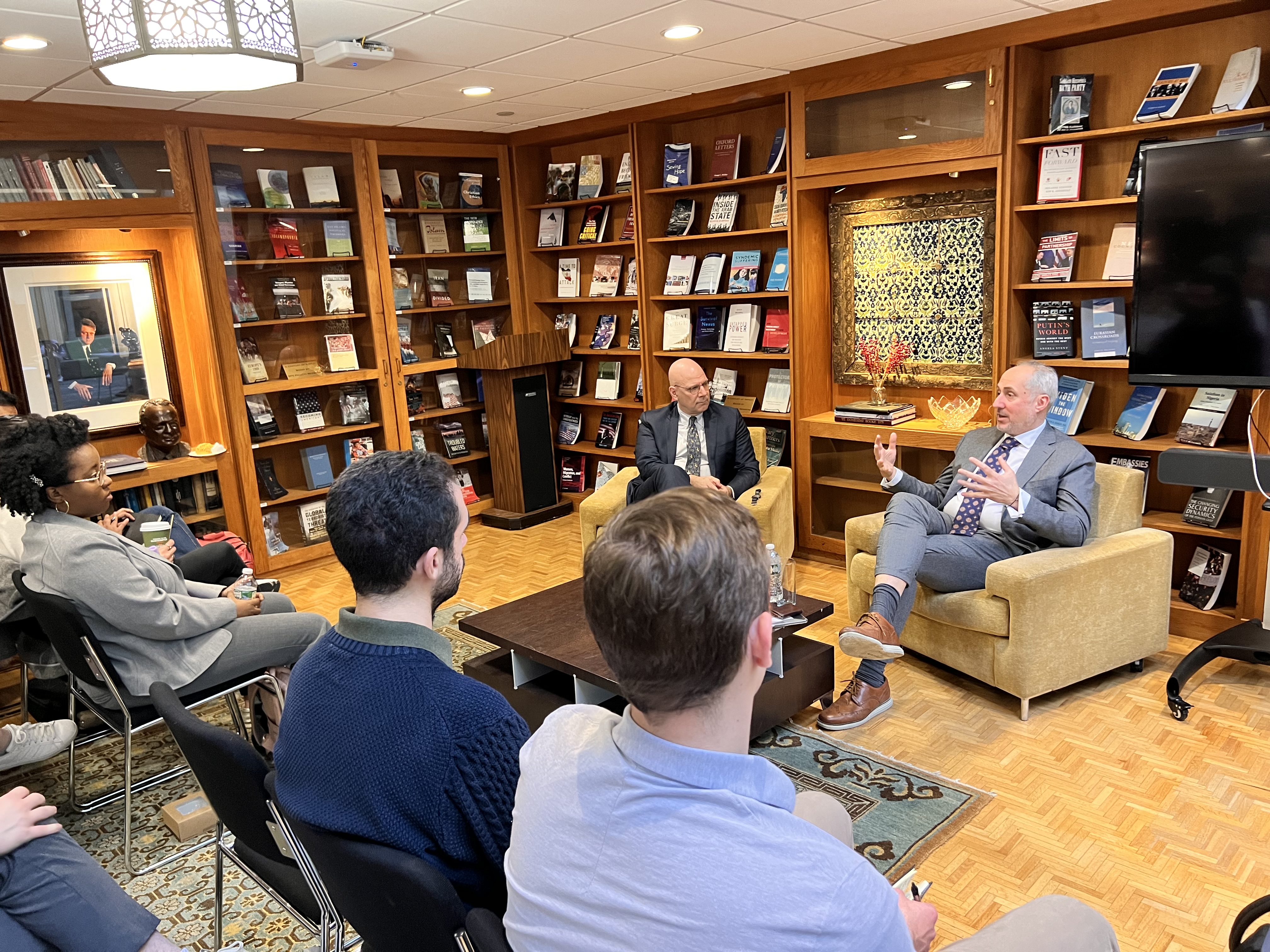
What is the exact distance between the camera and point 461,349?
650cm

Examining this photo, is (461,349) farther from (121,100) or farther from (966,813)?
(966,813)

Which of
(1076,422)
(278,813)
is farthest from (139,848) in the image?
(1076,422)

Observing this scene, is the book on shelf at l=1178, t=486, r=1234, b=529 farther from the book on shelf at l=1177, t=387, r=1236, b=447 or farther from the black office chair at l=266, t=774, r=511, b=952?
the black office chair at l=266, t=774, r=511, b=952

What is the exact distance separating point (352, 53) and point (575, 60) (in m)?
1.04

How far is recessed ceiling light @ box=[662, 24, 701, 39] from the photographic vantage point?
12.2ft

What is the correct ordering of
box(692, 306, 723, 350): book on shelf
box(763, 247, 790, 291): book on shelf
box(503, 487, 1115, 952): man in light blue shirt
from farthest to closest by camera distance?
1. box(692, 306, 723, 350): book on shelf
2. box(763, 247, 790, 291): book on shelf
3. box(503, 487, 1115, 952): man in light blue shirt

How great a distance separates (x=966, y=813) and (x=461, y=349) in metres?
4.73

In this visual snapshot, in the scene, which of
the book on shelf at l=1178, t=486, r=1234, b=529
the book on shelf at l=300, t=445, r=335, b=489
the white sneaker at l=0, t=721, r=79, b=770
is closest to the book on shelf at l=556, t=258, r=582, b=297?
the book on shelf at l=300, t=445, r=335, b=489

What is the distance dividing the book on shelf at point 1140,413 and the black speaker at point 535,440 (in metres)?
3.57

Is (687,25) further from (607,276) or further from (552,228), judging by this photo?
(552,228)

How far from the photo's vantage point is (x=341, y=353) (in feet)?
18.9

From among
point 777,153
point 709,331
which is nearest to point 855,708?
point 709,331

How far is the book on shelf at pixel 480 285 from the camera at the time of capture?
649 cm

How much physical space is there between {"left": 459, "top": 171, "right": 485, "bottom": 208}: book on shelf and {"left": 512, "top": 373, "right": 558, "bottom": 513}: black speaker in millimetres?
1267
